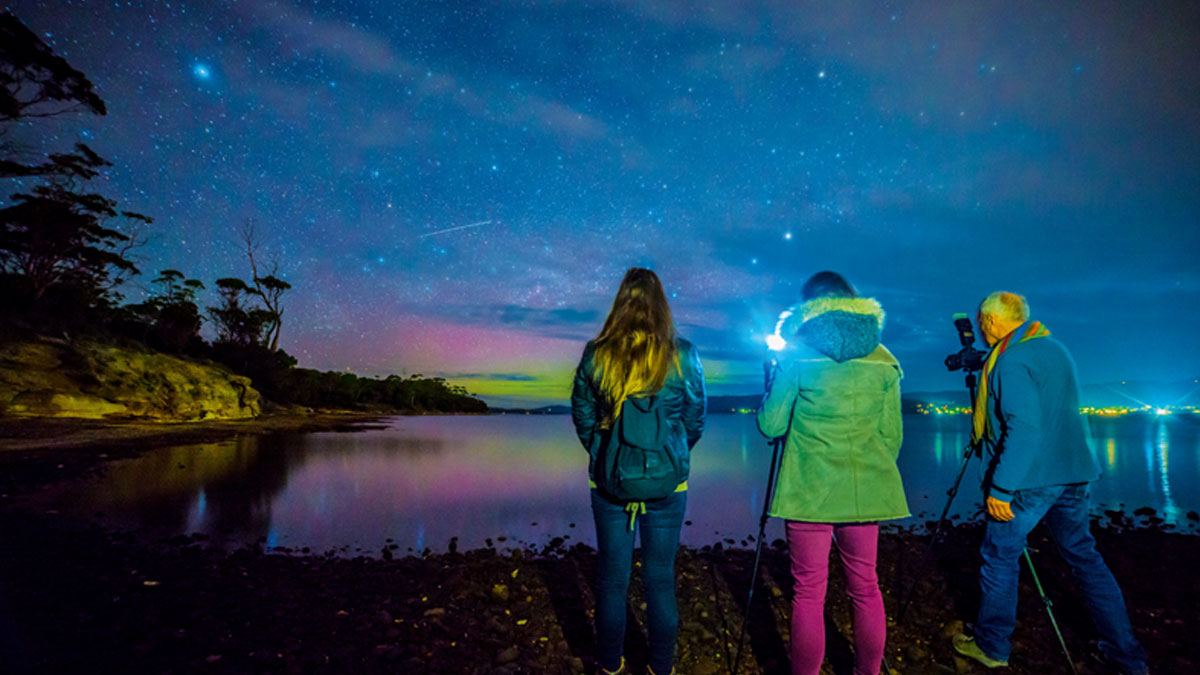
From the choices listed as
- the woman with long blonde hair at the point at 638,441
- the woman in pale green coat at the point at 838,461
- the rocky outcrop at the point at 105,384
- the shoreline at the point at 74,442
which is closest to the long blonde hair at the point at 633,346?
the woman with long blonde hair at the point at 638,441

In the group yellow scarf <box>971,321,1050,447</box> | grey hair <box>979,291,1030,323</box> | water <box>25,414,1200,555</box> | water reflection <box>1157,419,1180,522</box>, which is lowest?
water <box>25,414,1200,555</box>

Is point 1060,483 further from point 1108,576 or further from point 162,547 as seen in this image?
point 162,547

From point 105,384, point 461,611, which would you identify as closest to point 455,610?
point 461,611

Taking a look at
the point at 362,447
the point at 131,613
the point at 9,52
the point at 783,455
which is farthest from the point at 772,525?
the point at 9,52

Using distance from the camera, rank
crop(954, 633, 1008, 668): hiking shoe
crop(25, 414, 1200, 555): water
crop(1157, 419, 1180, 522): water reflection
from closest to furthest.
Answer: crop(954, 633, 1008, 668): hiking shoe → crop(25, 414, 1200, 555): water → crop(1157, 419, 1180, 522): water reflection

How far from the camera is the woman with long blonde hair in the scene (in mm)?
2785

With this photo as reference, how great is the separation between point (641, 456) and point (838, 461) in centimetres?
110

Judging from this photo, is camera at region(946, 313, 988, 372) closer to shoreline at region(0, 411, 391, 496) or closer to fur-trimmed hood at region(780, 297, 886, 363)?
fur-trimmed hood at region(780, 297, 886, 363)

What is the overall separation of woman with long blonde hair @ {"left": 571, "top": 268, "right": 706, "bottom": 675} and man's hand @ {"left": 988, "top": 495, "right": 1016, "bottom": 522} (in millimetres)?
1989

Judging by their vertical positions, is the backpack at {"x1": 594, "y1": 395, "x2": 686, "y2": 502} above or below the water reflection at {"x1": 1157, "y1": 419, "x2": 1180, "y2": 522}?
above

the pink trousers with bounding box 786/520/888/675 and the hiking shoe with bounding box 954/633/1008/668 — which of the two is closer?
the pink trousers with bounding box 786/520/888/675

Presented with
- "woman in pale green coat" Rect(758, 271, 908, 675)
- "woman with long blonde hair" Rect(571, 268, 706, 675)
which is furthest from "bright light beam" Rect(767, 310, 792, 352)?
"woman with long blonde hair" Rect(571, 268, 706, 675)

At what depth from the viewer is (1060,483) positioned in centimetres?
321

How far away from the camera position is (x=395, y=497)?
15.1m
